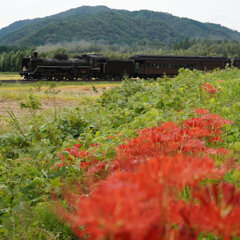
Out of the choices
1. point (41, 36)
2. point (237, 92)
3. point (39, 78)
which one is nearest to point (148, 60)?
point (39, 78)

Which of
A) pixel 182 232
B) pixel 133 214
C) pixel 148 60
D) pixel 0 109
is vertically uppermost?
pixel 148 60

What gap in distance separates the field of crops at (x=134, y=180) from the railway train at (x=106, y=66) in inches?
889

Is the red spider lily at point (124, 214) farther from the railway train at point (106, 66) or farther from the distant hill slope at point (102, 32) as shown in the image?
the distant hill slope at point (102, 32)

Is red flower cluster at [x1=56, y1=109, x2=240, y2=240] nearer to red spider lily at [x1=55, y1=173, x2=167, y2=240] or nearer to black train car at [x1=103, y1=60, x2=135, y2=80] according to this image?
red spider lily at [x1=55, y1=173, x2=167, y2=240]

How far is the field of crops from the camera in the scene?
759 millimetres

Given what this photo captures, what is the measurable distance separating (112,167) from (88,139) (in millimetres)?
2509

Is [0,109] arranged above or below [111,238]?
below

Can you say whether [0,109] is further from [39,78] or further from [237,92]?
[39,78]

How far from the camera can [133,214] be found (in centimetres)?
73

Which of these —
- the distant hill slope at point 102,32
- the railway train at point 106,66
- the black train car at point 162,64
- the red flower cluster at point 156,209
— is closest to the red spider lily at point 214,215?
the red flower cluster at point 156,209

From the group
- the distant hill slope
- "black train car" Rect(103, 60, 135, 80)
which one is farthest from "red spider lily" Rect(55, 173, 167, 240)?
the distant hill slope

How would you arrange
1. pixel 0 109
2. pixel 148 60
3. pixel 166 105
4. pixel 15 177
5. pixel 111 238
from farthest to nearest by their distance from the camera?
pixel 148 60 < pixel 0 109 < pixel 166 105 < pixel 15 177 < pixel 111 238

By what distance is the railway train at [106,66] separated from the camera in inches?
1160

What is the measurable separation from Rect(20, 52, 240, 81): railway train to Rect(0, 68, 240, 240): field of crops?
2259 centimetres
